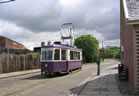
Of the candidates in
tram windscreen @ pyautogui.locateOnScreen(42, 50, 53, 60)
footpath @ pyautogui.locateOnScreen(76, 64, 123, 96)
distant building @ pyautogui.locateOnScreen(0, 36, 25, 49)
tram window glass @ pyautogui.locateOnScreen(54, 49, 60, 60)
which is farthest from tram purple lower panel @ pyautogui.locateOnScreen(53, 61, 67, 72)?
distant building @ pyautogui.locateOnScreen(0, 36, 25, 49)

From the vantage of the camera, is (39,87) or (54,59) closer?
(39,87)

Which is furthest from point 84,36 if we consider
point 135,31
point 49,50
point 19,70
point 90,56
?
point 135,31

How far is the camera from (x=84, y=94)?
8664mm

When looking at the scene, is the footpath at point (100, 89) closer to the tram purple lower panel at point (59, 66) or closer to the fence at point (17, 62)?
the tram purple lower panel at point (59, 66)

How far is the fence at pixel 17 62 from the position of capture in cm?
2057

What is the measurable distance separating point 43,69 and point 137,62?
31.3 feet

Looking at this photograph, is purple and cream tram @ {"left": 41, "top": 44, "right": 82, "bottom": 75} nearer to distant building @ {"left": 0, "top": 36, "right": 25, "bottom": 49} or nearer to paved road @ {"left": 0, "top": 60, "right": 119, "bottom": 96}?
paved road @ {"left": 0, "top": 60, "right": 119, "bottom": 96}

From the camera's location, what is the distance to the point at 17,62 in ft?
75.4

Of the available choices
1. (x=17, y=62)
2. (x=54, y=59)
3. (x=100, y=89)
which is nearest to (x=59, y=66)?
(x=54, y=59)

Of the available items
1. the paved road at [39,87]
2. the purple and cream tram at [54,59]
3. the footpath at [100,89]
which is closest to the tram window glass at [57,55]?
the purple and cream tram at [54,59]

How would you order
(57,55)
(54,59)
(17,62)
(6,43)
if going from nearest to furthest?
(54,59) → (57,55) → (17,62) → (6,43)

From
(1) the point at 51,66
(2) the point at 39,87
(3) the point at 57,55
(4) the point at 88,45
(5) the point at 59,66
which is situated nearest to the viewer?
(2) the point at 39,87

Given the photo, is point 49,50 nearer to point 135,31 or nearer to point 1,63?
point 1,63

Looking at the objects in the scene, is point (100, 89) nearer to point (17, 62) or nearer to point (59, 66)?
point (59, 66)
